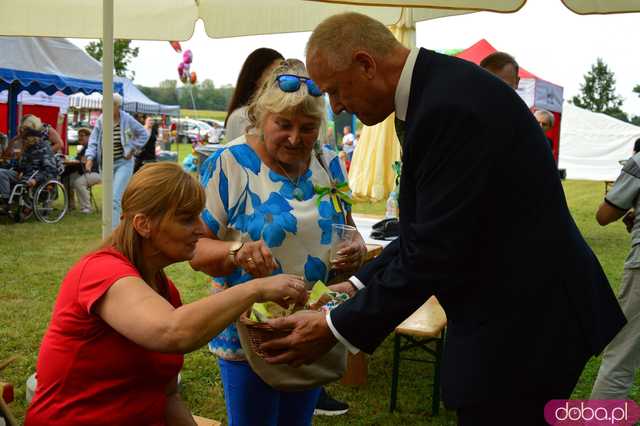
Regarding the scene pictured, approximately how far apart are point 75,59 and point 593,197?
1476cm

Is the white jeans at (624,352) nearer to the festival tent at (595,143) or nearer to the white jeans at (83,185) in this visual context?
the white jeans at (83,185)

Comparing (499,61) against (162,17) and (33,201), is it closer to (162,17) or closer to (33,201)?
Result: (162,17)

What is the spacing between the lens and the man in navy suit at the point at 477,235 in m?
1.64

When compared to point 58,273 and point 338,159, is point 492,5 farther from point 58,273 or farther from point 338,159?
point 58,273

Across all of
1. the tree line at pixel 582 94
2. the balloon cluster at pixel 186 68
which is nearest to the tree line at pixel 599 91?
the tree line at pixel 582 94

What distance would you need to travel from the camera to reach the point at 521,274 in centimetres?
166

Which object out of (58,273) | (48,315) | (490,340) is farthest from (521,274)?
(58,273)

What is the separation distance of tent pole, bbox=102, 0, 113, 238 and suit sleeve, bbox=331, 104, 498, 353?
206 centimetres

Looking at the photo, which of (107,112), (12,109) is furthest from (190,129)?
(107,112)

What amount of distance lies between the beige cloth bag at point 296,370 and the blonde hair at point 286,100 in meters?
0.78

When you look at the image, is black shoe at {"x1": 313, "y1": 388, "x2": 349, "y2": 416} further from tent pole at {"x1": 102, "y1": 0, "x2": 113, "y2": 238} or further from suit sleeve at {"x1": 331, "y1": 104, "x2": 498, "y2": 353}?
suit sleeve at {"x1": 331, "y1": 104, "x2": 498, "y2": 353}

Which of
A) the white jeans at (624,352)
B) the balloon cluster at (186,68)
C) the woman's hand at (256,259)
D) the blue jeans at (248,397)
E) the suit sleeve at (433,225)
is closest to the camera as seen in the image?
the suit sleeve at (433,225)

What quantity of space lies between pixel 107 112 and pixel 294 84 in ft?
5.42

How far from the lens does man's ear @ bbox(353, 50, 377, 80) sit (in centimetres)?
177
